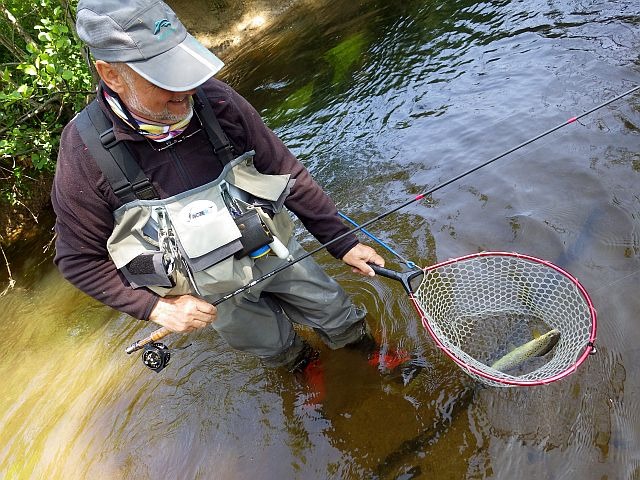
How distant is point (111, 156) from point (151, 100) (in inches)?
13.6

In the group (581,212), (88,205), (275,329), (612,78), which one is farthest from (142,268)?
(612,78)

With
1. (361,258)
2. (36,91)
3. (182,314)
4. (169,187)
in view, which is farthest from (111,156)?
(36,91)

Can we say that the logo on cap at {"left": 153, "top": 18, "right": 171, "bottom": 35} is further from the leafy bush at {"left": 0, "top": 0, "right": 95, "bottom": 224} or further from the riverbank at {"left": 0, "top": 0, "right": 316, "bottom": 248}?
the riverbank at {"left": 0, "top": 0, "right": 316, "bottom": 248}

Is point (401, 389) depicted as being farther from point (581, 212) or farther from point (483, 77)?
point (483, 77)

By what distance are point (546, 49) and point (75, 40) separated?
660 centimetres

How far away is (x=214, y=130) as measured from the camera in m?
2.55

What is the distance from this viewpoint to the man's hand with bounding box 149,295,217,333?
266 cm

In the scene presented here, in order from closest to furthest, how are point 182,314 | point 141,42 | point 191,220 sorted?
point 141,42
point 191,220
point 182,314

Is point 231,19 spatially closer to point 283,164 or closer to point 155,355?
point 283,164

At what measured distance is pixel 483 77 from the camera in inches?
286

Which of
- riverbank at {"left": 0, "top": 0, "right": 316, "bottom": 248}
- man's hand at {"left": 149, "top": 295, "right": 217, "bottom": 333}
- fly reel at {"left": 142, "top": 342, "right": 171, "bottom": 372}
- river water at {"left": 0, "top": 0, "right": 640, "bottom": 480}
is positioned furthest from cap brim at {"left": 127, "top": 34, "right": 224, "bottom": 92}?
riverbank at {"left": 0, "top": 0, "right": 316, "bottom": 248}

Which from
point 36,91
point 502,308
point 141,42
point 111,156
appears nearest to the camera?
point 141,42

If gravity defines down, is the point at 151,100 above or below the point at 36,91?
above

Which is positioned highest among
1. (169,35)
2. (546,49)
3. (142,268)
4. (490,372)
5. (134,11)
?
(134,11)
